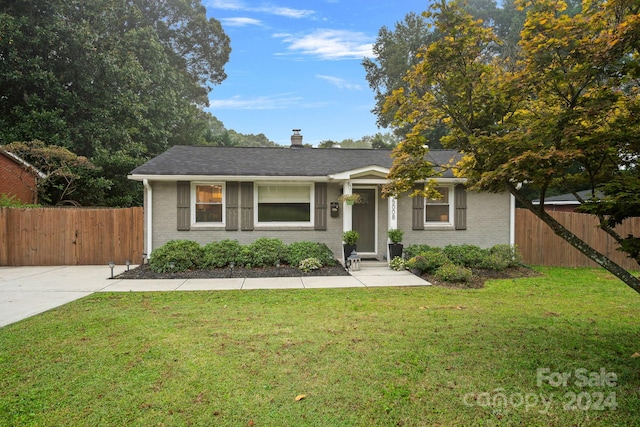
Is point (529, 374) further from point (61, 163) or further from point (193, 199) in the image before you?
point (61, 163)

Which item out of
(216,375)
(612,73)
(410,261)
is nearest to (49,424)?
(216,375)

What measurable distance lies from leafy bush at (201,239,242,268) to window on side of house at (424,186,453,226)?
606cm

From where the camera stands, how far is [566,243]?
1068 centimetres

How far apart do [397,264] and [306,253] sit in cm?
Result: 258

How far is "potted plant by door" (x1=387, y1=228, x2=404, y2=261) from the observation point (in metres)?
9.87

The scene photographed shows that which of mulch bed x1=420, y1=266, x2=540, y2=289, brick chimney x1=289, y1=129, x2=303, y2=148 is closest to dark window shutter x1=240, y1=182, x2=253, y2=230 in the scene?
brick chimney x1=289, y1=129, x2=303, y2=148

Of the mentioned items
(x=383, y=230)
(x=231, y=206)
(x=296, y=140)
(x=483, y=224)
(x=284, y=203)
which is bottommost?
(x=383, y=230)

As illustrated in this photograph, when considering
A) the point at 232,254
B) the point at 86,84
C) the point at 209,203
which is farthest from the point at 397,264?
the point at 86,84

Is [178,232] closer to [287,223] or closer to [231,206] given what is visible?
[231,206]

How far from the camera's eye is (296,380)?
10.8 ft

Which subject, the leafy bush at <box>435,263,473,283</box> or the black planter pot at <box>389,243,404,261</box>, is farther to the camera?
the black planter pot at <box>389,243,404,261</box>

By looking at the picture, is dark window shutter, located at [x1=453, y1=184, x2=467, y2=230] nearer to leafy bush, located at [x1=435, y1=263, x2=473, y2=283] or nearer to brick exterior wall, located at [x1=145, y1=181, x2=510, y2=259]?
brick exterior wall, located at [x1=145, y1=181, x2=510, y2=259]

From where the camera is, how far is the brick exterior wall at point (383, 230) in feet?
33.6

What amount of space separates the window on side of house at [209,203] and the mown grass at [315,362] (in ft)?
14.8
